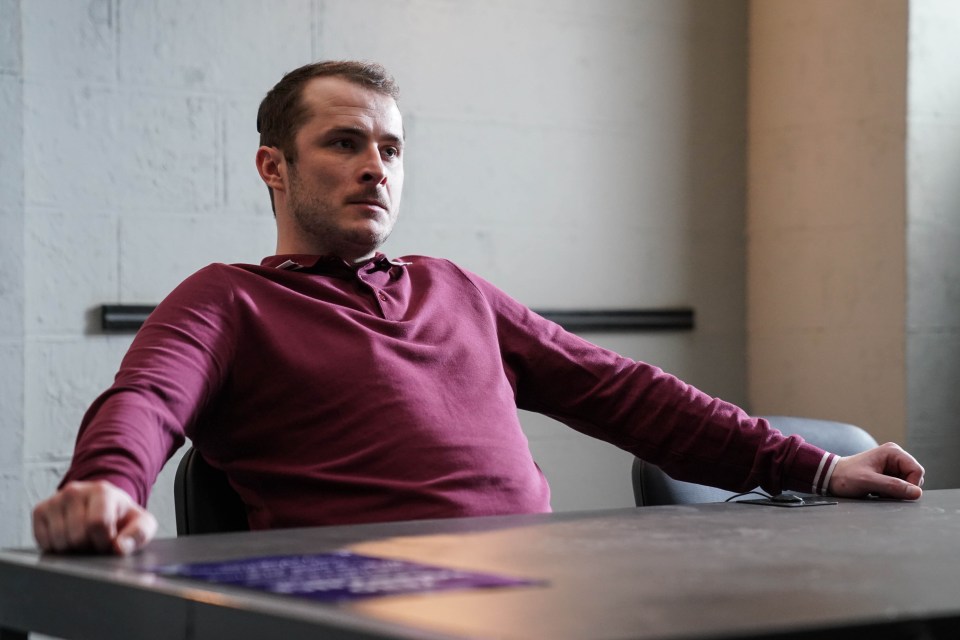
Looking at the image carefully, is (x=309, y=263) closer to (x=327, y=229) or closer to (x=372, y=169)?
(x=327, y=229)

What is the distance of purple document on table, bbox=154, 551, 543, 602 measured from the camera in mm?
886

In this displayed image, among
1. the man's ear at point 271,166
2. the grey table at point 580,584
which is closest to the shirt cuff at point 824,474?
the grey table at point 580,584

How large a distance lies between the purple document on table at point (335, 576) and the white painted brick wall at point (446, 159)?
1.75 m

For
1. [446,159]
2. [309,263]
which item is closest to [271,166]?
[309,263]

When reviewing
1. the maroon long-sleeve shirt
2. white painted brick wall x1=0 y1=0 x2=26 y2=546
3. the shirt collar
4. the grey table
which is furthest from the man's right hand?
white painted brick wall x1=0 y1=0 x2=26 y2=546

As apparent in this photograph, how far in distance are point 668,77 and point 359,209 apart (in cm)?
185

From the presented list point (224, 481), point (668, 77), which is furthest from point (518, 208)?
point (224, 481)

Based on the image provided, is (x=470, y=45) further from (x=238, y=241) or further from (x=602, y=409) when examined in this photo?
(x=602, y=409)

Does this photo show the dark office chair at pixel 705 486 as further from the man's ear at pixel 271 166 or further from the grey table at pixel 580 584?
the man's ear at pixel 271 166

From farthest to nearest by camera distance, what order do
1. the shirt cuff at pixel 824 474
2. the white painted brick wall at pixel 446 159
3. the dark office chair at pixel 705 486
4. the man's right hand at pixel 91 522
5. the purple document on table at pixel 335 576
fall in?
the white painted brick wall at pixel 446 159 → the dark office chair at pixel 705 486 → the shirt cuff at pixel 824 474 → the man's right hand at pixel 91 522 → the purple document on table at pixel 335 576

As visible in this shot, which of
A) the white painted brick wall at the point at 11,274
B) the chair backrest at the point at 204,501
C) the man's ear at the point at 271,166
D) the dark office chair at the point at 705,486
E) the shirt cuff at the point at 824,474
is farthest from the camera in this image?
the white painted brick wall at the point at 11,274

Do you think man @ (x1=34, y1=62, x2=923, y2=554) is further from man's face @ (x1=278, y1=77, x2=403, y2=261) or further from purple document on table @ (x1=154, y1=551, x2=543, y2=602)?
purple document on table @ (x1=154, y1=551, x2=543, y2=602)

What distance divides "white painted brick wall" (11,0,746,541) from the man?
0.75 metres

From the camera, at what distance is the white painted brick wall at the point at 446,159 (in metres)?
2.70
